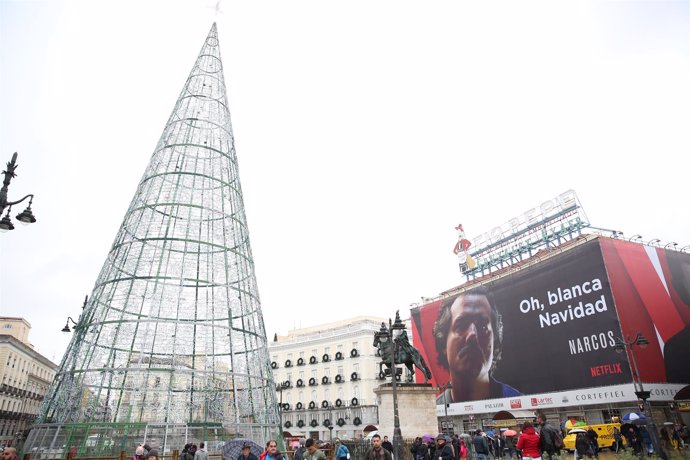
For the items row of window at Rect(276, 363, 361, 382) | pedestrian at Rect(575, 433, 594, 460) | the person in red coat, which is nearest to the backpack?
the person in red coat

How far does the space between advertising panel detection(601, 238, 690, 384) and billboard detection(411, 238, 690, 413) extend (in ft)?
0.32

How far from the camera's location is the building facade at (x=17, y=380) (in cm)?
4853

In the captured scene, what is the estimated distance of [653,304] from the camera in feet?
126

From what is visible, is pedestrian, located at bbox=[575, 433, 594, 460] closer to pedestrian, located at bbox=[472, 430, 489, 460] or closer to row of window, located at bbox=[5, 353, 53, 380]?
pedestrian, located at bbox=[472, 430, 489, 460]

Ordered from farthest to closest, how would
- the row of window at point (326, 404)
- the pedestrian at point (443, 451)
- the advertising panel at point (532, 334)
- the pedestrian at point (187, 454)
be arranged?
the row of window at point (326, 404), the advertising panel at point (532, 334), the pedestrian at point (187, 454), the pedestrian at point (443, 451)

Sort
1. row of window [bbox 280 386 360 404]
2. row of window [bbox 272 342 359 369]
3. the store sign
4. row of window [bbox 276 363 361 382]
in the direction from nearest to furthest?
the store sign < row of window [bbox 280 386 360 404] < row of window [bbox 276 363 361 382] < row of window [bbox 272 342 359 369]

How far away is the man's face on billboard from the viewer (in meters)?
46.9

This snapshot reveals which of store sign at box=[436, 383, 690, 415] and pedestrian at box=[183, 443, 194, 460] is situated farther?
store sign at box=[436, 383, 690, 415]

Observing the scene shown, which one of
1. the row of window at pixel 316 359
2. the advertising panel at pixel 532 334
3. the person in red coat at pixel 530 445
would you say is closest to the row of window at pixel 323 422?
the row of window at pixel 316 359

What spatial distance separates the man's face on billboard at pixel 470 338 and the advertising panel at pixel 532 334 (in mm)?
98

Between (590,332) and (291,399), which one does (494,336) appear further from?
(291,399)

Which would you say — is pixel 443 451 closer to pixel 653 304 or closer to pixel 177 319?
pixel 177 319

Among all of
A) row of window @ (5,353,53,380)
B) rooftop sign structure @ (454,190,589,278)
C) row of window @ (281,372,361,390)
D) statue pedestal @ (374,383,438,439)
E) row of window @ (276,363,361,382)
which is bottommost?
statue pedestal @ (374,383,438,439)

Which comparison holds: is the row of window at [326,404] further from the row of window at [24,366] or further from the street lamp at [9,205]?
the street lamp at [9,205]
